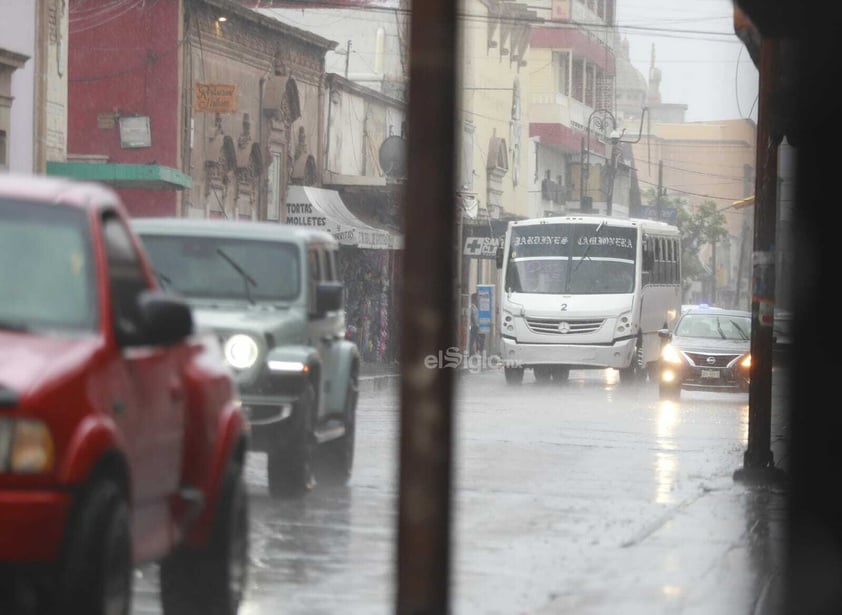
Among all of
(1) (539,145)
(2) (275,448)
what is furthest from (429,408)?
(1) (539,145)

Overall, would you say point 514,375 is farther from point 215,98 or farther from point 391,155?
point 391,155

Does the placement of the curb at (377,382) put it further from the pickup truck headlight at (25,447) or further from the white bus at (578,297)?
the pickup truck headlight at (25,447)

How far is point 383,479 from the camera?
16734 mm

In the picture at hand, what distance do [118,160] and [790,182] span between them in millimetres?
13233

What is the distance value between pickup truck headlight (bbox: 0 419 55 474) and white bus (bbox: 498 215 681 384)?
31999 mm

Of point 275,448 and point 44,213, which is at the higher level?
point 44,213

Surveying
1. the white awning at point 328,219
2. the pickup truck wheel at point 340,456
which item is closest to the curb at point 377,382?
the white awning at point 328,219

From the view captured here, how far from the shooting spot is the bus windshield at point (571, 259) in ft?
129

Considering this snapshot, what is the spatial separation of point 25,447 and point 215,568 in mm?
2108

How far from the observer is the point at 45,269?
689 cm

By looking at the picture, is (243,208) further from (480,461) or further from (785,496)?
(785,496)

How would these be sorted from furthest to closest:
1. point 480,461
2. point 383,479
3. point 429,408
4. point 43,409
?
point 480,461
point 383,479
point 43,409
point 429,408

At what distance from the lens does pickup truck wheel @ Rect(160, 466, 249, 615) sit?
8.00 metres

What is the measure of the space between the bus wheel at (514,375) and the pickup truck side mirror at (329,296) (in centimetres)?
2374
